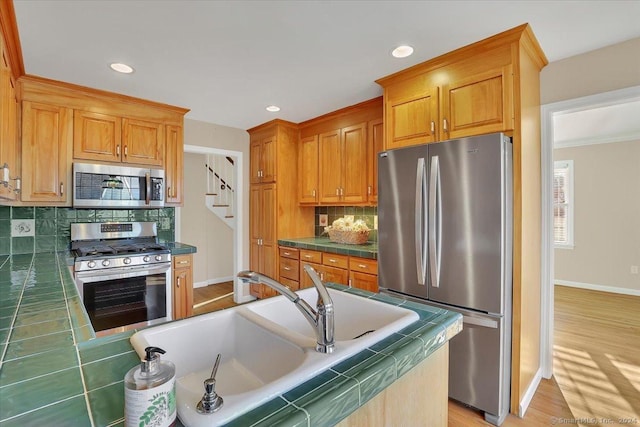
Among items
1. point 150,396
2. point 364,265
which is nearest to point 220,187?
point 364,265

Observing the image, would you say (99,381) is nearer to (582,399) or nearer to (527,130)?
(527,130)

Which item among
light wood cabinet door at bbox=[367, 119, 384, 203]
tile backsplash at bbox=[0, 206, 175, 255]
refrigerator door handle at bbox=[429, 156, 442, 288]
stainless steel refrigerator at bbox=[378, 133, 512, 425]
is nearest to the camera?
stainless steel refrigerator at bbox=[378, 133, 512, 425]

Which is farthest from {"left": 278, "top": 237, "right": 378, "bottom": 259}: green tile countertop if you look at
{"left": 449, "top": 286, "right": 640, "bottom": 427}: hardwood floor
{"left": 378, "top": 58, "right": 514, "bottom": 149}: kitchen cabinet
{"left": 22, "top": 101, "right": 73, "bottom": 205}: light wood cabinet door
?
{"left": 22, "top": 101, "right": 73, "bottom": 205}: light wood cabinet door

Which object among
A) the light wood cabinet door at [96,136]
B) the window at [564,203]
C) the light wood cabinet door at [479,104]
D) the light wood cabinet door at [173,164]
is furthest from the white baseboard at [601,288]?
the light wood cabinet door at [96,136]

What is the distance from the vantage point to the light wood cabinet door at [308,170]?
152 inches

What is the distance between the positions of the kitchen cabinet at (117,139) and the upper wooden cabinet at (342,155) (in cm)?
170

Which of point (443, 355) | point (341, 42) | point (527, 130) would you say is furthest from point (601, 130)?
point (443, 355)

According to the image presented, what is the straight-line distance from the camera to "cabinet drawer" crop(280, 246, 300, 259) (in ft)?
12.0

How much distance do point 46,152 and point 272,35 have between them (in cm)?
233

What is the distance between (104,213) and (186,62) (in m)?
1.90

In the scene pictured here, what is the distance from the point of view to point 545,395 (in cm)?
223

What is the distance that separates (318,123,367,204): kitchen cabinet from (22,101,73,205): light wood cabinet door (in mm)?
2535

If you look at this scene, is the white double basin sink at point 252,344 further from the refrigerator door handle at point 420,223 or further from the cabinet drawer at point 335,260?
the cabinet drawer at point 335,260

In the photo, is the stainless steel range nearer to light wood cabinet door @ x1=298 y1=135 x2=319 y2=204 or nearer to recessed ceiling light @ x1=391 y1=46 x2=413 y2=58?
light wood cabinet door @ x1=298 y1=135 x2=319 y2=204
